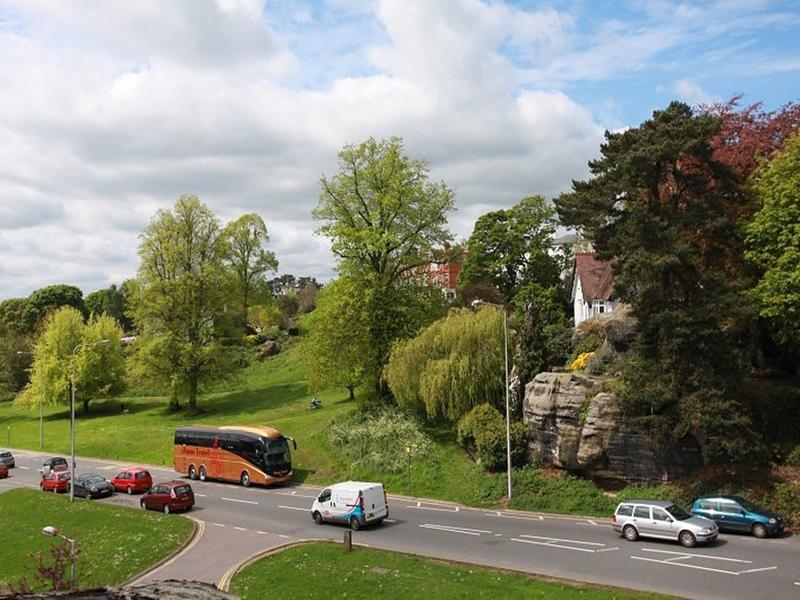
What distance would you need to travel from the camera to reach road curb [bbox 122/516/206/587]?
23619 millimetres

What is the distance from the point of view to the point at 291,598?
20.2 metres

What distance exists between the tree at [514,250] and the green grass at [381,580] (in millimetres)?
44449

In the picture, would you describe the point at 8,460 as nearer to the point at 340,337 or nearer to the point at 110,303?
the point at 340,337

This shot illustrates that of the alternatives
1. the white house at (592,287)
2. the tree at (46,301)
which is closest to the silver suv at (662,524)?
the white house at (592,287)

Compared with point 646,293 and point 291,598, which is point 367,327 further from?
point 291,598

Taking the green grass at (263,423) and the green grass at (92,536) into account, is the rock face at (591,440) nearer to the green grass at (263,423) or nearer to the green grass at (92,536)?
the green grass at (263,423)

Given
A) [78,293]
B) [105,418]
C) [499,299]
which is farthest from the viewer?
[78,293]

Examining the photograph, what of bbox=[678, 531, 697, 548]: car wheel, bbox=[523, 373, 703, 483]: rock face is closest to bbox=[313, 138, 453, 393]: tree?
bbox=[523, 373, 703, 483]: rock face

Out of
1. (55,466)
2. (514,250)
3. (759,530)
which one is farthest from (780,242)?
(55,466)

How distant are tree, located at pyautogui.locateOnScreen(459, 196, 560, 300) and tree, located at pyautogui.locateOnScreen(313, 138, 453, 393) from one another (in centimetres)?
1930

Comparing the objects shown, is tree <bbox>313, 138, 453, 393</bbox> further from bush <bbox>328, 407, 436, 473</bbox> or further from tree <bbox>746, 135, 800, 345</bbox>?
tree <bbox>746, 135, 800, 345</bbox>

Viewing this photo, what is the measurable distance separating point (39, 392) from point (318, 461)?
4290cm

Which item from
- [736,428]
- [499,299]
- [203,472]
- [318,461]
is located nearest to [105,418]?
[203,472]

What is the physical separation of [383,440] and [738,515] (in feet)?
68.5
